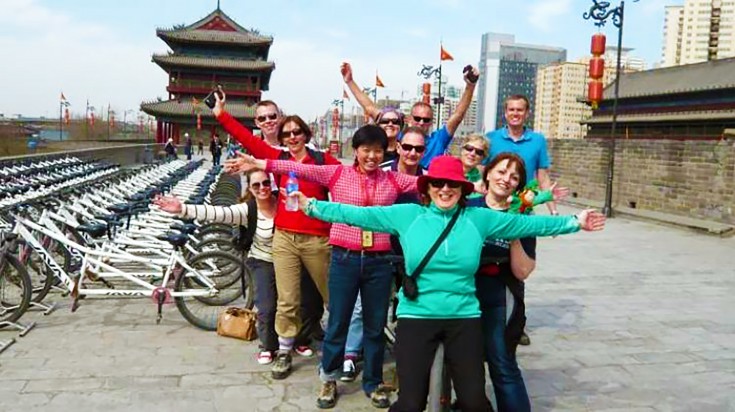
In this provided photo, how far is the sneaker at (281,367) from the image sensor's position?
389 centimetres

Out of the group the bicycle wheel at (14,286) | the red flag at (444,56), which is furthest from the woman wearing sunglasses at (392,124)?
the red flag at (444,56)

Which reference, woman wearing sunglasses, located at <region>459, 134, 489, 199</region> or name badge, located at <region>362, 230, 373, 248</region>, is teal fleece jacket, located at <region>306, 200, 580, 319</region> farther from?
woman wearing sunglasses, located at <region>459, 134, 489, 199</region>

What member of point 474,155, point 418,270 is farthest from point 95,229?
point 418,270

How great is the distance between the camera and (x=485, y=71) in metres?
70.0

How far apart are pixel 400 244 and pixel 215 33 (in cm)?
4473

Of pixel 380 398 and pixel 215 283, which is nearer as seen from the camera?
pixel 380 398

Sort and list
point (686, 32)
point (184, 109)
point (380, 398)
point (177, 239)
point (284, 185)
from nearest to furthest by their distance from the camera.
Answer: point (380, 398) < point (284, 185) < point (177, 239) < point (184, 109) < point (686, 32)

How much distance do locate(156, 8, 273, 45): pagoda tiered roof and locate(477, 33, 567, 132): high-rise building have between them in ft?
86.9

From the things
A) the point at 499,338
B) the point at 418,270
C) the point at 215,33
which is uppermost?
the point at 215,33

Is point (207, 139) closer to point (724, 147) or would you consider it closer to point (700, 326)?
point (724, 147)

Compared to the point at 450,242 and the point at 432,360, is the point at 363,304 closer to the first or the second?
the point at 432,360

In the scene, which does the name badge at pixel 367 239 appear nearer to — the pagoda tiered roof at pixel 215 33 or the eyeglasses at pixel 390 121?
the eyeglasses at pixel 390 121

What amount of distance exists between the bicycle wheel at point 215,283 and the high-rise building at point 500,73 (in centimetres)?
5850

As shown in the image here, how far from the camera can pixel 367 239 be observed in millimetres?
3322
